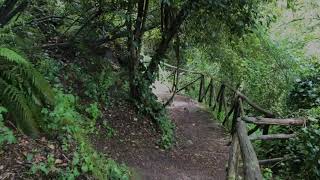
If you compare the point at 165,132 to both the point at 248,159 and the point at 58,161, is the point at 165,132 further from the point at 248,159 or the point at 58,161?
the point at 248,159

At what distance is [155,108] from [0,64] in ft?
12.4

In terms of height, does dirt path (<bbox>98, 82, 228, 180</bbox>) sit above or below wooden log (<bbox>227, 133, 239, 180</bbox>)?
below

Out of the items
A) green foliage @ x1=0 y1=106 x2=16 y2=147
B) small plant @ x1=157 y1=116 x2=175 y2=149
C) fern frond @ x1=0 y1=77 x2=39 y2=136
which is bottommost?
small plant @ x1=157 y1=116 x2=175 y2=149

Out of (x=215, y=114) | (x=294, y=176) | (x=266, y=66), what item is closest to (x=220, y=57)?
(x=266, y=66)

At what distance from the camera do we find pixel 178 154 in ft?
23.3

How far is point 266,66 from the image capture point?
29.2 ft

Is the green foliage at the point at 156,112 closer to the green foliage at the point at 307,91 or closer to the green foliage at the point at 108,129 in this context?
the green foliage at the point at 108,129

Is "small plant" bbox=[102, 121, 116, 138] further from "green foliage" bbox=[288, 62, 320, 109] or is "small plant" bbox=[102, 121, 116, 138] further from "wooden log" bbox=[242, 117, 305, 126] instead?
"green foliage" bbox=[288, 62, 320, 109]

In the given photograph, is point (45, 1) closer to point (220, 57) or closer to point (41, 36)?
point (41, 36)

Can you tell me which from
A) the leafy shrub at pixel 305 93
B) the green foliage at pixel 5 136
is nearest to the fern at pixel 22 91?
the green foliage at pixel 5 136

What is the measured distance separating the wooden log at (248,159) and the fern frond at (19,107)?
192 centimetres

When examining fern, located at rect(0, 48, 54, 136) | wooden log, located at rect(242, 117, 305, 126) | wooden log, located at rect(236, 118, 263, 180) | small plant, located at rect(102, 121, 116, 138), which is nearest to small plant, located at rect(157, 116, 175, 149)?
small plant, located at rect(102, 121, 116, 138)

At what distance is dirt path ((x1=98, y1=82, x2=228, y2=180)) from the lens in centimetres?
584

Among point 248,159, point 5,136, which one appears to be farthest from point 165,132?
point 248,159
